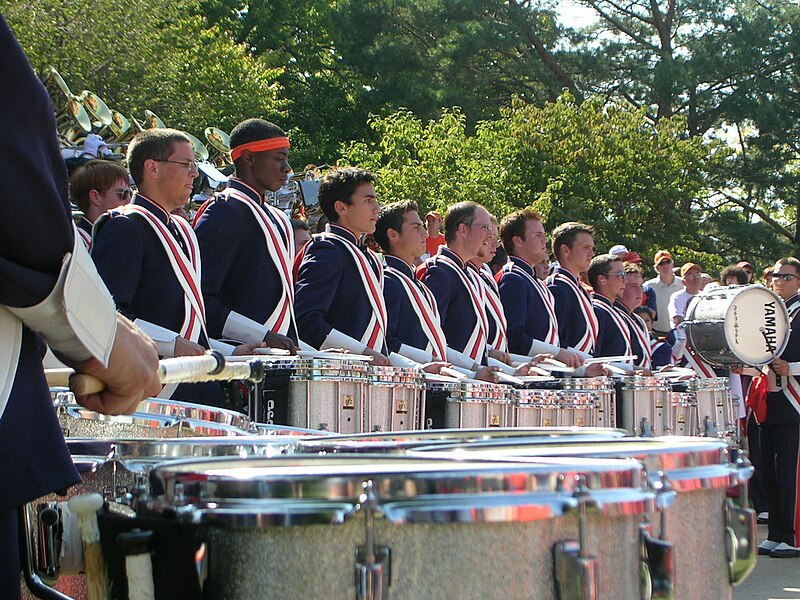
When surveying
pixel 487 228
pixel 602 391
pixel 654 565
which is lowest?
pixel 654 565

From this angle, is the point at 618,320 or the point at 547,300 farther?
the point at 618,320

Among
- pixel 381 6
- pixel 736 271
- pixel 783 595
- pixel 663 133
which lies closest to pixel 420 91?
pixel 381 6

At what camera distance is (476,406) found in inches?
230

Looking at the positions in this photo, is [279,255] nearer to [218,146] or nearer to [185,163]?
[185,163]

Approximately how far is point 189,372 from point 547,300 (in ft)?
21.2

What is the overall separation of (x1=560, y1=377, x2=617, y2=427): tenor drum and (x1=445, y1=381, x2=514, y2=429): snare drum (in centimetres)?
90

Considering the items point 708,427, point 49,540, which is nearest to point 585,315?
point 708,427

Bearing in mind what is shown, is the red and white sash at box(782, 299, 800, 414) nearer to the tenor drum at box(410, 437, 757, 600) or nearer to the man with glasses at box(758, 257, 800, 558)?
the man with glasses at box(758, 257, 800, 558)

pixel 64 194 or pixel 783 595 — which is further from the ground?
pixel 64 194

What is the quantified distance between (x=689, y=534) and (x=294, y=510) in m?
0.88

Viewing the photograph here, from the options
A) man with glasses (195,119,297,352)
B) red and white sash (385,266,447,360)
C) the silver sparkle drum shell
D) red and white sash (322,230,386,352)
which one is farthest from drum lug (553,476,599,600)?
red and white sash (385,266,447,360)

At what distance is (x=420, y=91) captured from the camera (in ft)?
95.0

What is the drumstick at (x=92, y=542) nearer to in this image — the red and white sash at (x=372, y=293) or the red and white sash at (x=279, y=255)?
the red and white sash at (x=279, y=255)

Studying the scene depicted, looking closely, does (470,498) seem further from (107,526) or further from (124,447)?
(124,447)
